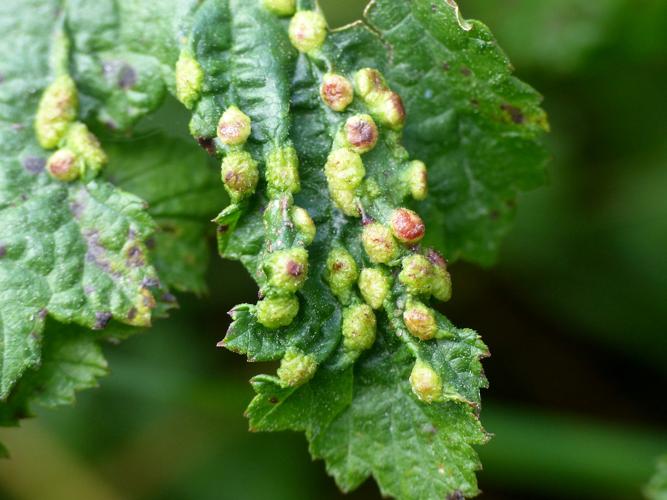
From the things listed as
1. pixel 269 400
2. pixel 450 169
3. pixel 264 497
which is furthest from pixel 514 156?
pixel 264 497

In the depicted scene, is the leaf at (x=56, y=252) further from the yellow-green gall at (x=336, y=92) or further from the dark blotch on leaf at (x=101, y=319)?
the yellow-green gall at (x=336, y=92)

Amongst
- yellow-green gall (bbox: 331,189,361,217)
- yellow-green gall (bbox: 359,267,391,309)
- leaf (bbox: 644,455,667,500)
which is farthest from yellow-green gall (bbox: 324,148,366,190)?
leaf (bbox: 644,455,667,500)

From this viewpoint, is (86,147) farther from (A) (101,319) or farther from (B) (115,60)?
(A) (101,319)

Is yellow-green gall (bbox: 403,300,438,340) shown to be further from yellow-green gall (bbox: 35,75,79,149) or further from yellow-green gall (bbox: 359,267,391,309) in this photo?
yellow-green gall (bbox: 35,75,79,149)

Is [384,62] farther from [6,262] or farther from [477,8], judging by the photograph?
[477,8]

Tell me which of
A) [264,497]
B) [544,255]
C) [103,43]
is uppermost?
[103,43]

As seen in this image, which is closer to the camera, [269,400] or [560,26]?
[269,400]

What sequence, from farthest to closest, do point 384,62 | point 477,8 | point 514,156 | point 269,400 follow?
1. point 477,8
2. point 514,156
3. point 384,62
4. point 269,400

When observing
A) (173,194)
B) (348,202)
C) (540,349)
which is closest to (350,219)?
(348,202)
